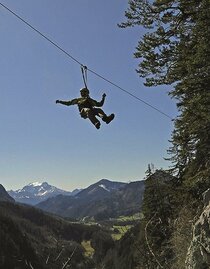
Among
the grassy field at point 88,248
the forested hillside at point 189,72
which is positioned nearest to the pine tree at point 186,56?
the forested hillside at point 189,72

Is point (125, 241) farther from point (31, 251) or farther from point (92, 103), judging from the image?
point (92, 103)

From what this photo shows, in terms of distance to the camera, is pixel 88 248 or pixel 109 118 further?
pixel 88 248

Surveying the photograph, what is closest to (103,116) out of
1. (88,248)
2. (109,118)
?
(109,118)

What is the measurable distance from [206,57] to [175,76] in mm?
2833

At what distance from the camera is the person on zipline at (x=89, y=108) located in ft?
33.8

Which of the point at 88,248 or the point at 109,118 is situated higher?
the point at 88,248

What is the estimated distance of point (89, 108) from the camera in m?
10.3

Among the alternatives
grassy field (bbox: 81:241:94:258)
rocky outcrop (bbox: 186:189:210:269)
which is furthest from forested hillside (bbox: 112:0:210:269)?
grassy field (bbox: 81:241:94:258)

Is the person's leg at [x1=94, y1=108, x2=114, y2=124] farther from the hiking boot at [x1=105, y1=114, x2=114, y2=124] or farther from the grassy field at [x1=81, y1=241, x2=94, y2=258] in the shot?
the grassy field at [x1=81, y1=241, x2=94, y2=258]

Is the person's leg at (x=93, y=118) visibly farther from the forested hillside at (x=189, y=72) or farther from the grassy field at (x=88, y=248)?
the grassy field at (x=88, y=248)

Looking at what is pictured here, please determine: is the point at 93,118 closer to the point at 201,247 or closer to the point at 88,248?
the point at 201,247

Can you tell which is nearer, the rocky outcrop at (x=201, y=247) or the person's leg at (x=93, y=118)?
the person's leg at (x=93, y=118)

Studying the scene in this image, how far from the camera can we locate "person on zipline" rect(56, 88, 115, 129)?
10306 mm

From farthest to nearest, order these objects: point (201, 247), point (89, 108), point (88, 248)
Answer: point (88, 248) < point (201, 247) < point (89, 108)
